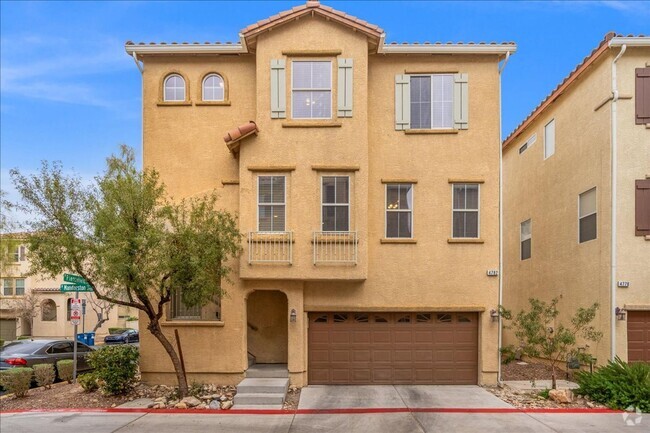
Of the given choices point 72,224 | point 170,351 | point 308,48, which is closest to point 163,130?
point 72,224

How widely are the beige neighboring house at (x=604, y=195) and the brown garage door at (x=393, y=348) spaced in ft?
12.4

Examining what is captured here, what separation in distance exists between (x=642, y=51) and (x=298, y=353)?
40.6 feet

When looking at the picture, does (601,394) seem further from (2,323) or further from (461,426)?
(2,323)

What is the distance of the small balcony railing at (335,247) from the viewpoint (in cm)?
1133

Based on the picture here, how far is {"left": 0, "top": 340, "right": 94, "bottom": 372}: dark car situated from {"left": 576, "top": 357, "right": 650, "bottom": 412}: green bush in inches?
567

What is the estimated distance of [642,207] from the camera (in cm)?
1189

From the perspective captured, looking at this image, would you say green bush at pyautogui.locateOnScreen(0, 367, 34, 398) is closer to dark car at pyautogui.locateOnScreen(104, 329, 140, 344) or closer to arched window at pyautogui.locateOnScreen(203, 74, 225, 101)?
arched window at pyautogui.locateOnScreen(203, 74, 225, 101)

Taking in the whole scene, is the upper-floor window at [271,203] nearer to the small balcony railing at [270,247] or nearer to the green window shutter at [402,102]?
the small balcony railing at [270,247]

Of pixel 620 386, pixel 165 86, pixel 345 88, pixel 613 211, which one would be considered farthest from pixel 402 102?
pixel 620 386

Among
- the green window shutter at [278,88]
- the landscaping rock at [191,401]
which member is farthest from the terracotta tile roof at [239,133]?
the landscaping rock at [191,401]

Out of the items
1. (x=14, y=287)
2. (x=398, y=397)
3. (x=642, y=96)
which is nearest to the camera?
(x=398, y=397)

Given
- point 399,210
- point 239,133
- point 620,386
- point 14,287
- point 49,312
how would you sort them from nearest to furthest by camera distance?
point 620,386 < point 239,133 < point 399,210 < point 14,287 < point 49,312

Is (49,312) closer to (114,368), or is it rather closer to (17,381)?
(17,381)

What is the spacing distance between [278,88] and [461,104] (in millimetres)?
5011
